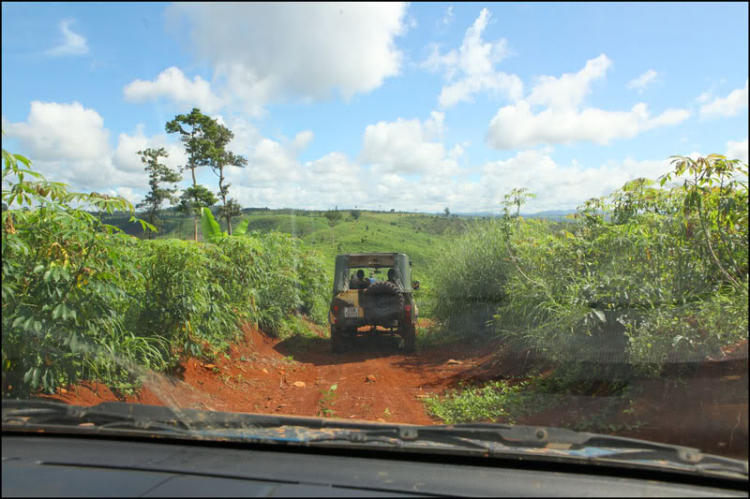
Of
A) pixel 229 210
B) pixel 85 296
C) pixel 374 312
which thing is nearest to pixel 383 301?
pixel 374 312

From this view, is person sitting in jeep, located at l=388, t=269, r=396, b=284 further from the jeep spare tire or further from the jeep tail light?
the jeep tail light

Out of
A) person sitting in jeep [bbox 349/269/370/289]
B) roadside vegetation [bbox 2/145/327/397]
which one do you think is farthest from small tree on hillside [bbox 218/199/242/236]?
roadside vegetation [bbox 2/145/327/397]

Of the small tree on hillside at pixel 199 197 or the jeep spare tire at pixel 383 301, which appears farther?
the small tree on hillside at pixel 199 197

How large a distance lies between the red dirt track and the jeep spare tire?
80cm

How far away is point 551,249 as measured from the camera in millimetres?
6367

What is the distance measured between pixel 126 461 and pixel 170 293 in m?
3.47

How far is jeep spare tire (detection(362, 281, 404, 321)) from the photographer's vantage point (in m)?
8.62

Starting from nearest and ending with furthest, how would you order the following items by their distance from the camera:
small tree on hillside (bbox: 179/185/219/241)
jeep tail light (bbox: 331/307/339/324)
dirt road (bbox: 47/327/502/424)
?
1. dirt road (bbox: 47/327/502/424)
2. jeep tail light (bbox: 331/307/339/324)
3. small tree on hillside (bbox: 179/185/219/241)

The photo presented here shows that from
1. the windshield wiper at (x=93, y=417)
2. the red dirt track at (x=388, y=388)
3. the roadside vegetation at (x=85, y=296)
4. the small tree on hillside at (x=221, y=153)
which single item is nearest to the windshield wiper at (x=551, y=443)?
the windshield wiper at (x=93, y=417)

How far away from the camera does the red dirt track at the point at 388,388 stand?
3.40m

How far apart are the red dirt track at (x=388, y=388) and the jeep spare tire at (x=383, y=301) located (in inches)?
31.5

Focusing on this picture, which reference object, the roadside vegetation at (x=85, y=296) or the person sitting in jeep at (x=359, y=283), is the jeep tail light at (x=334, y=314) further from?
the roadside vegetation at (x=85, y=296)

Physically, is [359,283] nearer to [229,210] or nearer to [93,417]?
[93,417]

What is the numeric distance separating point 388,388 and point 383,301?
2453mm
